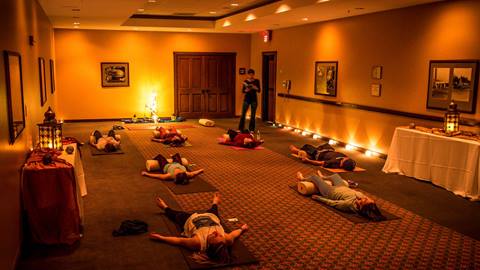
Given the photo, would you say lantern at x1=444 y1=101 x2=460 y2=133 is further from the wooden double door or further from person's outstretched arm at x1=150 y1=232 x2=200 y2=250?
the wooden double door

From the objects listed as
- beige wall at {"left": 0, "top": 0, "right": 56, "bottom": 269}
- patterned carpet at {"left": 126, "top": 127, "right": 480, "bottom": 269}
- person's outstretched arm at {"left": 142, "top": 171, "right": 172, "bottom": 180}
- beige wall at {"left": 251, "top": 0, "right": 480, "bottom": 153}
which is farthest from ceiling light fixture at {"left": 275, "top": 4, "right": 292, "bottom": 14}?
beige wall at {"left": 0, "top": 0, "right": 56, "bottom": 269}

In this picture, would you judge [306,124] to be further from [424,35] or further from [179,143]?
[424,35]

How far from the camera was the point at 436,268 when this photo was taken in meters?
4.12

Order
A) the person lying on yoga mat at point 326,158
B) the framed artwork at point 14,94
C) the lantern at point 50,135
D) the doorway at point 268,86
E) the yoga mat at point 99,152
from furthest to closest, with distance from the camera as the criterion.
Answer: the doorway at point 268,86 < the yoga mat at point 99,152 < the person lying on yoga mat at point 326,158 < the lantern at point 50,135 < the framed artwork at point 14,94

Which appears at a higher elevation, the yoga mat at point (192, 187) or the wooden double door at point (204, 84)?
the wooden double door at point (204, 84)

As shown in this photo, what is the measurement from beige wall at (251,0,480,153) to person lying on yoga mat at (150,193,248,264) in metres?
4.62

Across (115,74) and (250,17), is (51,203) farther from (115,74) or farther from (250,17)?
(115,74)

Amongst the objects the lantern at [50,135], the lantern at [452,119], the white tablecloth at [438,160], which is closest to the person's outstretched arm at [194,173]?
the lantern at [50,135]

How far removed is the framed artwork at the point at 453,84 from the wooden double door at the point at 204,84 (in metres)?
8.54

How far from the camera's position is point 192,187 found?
661cm

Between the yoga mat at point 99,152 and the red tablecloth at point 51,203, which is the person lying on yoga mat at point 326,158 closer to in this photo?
the yoga mat at point 99,152

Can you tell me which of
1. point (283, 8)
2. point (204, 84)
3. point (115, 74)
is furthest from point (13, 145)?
point (204, 84)

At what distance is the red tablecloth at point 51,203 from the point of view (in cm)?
448

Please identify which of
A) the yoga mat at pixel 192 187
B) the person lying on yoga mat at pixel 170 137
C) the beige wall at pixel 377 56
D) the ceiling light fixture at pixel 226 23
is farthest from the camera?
the ceiling light fixture at pixel 226 23
